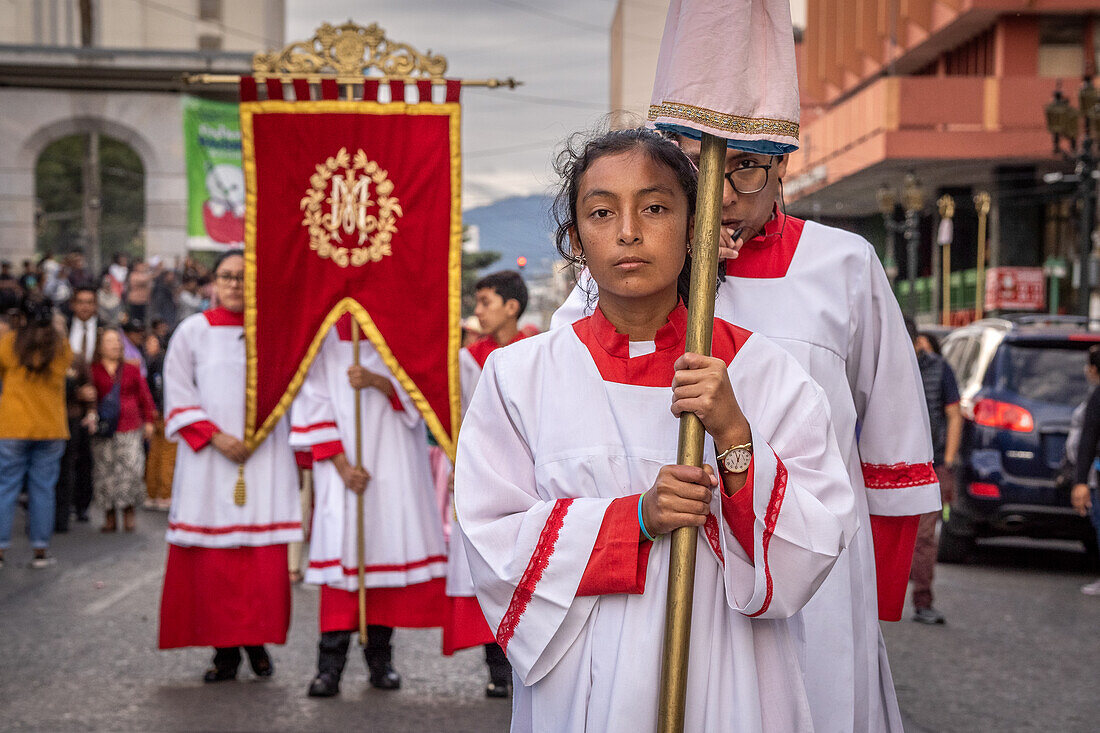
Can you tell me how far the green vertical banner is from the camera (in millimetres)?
20906

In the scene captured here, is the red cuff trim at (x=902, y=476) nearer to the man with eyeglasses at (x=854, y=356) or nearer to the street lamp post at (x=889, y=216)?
the man with eyeglasses at (x=854, y=356)

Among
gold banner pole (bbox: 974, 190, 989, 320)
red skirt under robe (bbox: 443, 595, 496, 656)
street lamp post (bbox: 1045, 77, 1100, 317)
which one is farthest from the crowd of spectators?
gold banner pole (bbox: 974, 190, 989, 320)

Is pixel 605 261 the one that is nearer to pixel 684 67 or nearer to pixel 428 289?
pixel 684 67

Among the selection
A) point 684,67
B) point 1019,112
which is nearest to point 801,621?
point 684,67

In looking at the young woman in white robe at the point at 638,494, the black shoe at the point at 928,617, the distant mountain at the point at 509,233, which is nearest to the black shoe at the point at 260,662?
the distant mountain at the point at 509,233

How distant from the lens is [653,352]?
2.69m

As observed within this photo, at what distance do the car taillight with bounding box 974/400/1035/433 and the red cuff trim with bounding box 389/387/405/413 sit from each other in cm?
560

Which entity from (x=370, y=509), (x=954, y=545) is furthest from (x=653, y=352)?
(x=954, y=545)

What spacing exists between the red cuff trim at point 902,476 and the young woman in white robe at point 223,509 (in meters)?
3.78

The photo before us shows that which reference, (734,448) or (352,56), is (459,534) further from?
(734,448)

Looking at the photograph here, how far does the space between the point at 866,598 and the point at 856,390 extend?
55 cm

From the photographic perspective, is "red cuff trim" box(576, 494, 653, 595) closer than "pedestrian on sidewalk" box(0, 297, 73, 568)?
Yes

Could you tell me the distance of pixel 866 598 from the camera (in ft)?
10.8

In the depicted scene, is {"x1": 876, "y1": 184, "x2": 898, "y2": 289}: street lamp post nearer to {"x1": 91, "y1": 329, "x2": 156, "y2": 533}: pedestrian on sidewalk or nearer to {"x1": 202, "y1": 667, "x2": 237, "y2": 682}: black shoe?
{"x1": 91, "y1": 329, "x2": 156, "y2": 533}: pedestrian on sidewalk
